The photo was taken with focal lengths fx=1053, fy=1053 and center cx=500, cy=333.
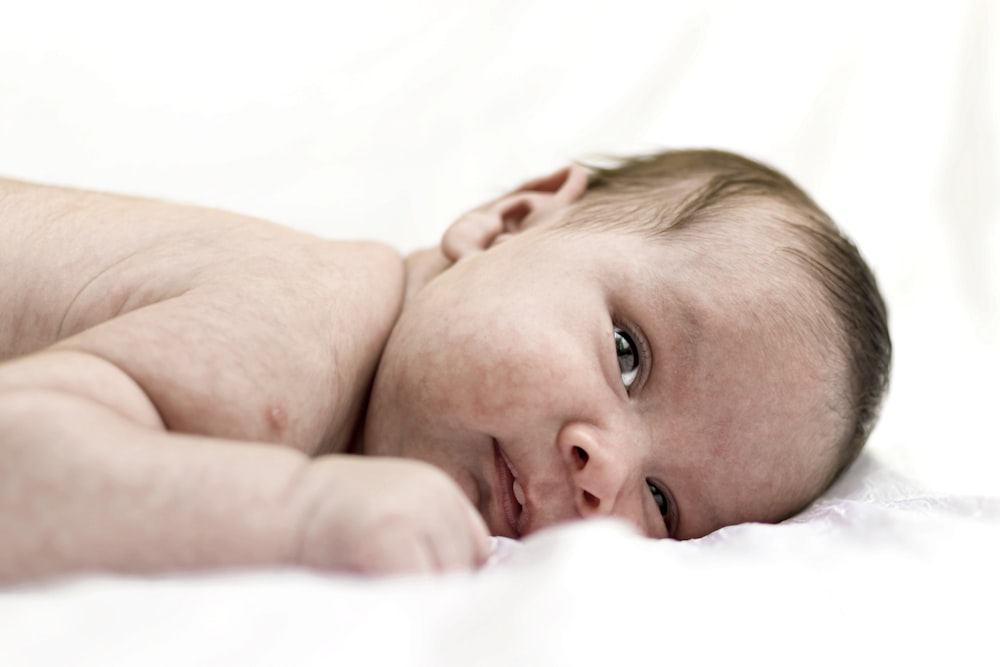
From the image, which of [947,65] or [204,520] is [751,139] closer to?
[947,65]

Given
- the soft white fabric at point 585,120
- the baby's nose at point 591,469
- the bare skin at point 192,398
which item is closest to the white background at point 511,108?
the soft white fabric at point 585,120

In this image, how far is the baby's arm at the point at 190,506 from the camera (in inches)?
26.1

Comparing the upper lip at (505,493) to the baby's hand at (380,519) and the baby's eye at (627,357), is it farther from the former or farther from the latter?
the baby's hand at (380,519)

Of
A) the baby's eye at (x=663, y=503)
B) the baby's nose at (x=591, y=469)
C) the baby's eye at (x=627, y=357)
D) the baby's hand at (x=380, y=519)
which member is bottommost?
the baby's eye at (x=663, y=503)

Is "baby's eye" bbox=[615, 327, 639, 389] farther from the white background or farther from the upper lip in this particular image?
the white background

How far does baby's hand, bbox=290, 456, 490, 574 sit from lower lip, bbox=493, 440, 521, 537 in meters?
0.33

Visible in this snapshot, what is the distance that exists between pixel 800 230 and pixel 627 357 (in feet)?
0.89

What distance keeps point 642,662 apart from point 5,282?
821 millimetres

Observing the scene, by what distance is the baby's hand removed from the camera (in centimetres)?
67

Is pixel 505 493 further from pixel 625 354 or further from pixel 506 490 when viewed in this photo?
pixel 625 354

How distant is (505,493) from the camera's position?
42.0 inches

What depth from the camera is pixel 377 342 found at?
1.14 m

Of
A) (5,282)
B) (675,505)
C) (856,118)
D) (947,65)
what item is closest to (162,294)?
Answer: (5,282)

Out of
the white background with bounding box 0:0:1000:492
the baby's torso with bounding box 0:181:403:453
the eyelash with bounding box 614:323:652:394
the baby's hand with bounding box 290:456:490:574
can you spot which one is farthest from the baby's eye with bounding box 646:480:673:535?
the white background with bounding box 0:0:1000:492
